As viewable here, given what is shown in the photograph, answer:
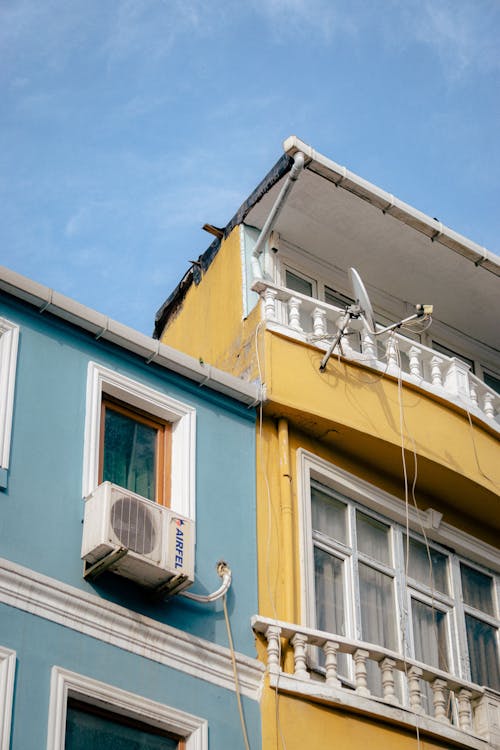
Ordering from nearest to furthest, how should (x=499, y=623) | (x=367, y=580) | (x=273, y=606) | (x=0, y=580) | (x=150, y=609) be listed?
(x=0, y=580) → (x=150, y=609) → (x=273, y=606) → (x=367, y=580) → (x=499, y=623)

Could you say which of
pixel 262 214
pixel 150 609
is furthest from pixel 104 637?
pixel 262 214

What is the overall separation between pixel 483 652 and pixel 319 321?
405 centimetres

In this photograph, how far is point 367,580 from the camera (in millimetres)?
14156

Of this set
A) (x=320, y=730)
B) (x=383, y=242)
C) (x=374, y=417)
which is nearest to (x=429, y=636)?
(x=374, y=417)

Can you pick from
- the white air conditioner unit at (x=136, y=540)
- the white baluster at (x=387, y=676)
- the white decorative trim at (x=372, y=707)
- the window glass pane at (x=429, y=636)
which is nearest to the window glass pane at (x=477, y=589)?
the window glass pane at (x=429, y=636)

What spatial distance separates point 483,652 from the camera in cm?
1497

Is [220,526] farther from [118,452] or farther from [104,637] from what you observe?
[104,637]

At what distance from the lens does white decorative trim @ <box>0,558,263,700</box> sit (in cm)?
1095

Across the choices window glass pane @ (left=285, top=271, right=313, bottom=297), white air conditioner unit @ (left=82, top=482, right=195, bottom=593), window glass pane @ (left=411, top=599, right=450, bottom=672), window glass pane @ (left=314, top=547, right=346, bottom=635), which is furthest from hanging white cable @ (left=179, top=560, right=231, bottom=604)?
window glass pane @ (left=285, top=271, right=313, bottom=297)

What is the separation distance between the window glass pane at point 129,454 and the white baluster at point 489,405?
485 cm

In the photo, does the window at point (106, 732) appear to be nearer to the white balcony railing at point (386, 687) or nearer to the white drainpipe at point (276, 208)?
the white balcony railing at point (386, 687)

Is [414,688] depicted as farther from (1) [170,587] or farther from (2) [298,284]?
(2) [298,284]

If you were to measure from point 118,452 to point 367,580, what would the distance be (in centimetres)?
312

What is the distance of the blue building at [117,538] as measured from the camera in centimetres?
1092
